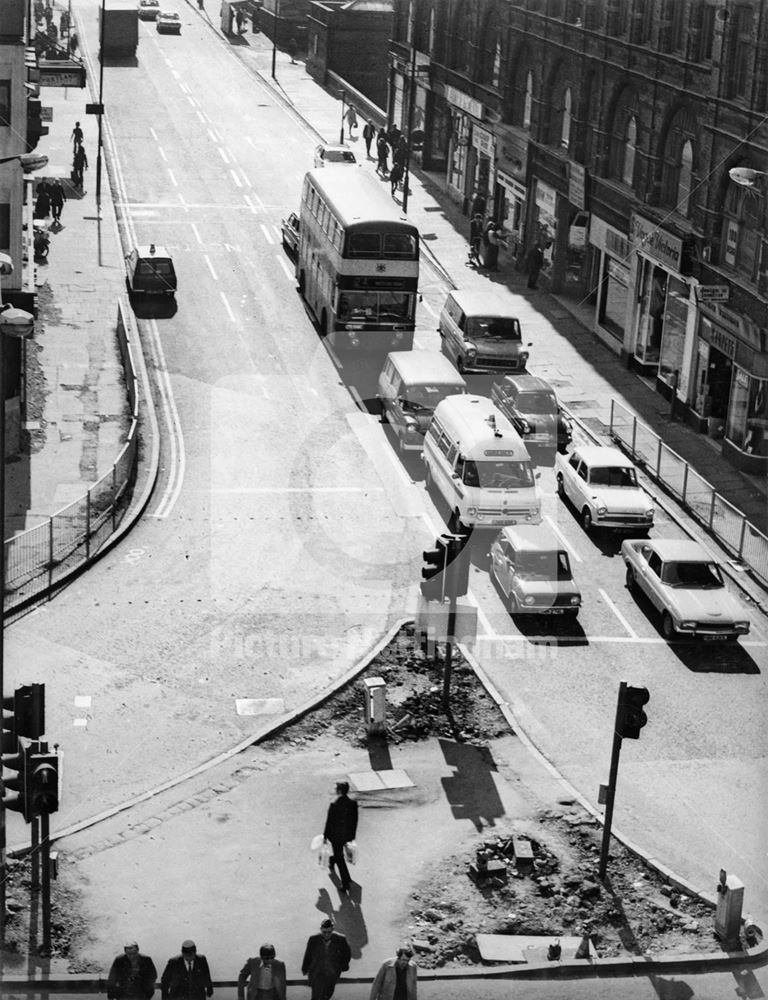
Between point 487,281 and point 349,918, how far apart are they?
38797 millimetres

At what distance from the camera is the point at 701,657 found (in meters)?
32.6

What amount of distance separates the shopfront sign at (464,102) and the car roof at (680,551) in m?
35.6

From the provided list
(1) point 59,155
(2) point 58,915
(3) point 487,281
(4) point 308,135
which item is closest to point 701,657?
(2) point 58,915

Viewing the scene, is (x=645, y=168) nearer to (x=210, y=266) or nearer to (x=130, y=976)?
(x=210, y=266)

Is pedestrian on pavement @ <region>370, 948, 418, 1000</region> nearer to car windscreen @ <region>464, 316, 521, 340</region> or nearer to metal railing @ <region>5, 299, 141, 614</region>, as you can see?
metal railing @ <region>5, 299, 141, 614</region>

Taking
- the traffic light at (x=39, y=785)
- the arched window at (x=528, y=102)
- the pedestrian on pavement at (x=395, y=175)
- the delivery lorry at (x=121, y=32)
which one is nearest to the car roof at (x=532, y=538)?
the traffic light at (x=39, y=785)

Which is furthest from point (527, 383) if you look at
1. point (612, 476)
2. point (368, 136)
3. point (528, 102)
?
point (368, 136)

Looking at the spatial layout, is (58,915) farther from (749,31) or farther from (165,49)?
(165,49)

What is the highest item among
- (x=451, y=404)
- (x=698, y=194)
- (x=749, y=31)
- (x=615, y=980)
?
(x=749, y=31)

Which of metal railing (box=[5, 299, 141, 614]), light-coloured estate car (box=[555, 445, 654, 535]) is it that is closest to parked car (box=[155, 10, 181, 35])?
metal railing (box=[5, 299, 141, 614])

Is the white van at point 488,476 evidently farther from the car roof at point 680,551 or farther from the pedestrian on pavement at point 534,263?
the pedestrian on pavement at point 534,263

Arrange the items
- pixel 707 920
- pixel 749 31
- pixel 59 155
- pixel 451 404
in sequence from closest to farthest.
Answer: pixel 707 920, pixel 451 404, pixel 749 31, pixel 59 155

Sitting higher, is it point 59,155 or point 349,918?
point 59,155

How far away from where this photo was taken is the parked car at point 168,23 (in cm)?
10344
